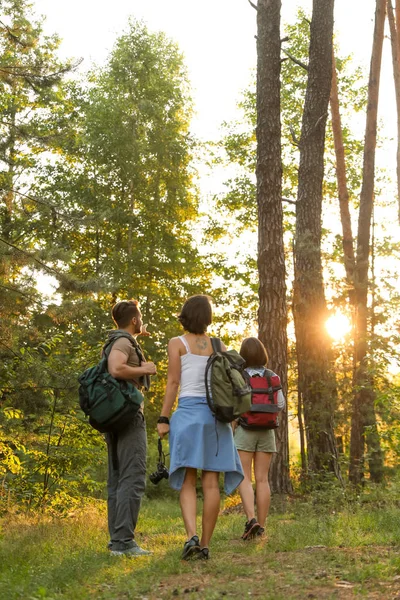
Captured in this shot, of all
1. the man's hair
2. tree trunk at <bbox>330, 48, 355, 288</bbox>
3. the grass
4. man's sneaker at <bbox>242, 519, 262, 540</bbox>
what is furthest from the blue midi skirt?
tree trunk at <bbox>330, 48, 355, 288</bbox>

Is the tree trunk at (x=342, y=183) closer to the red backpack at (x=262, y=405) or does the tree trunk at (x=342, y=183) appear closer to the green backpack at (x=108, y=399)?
the red backpack at (x=262, y=405)

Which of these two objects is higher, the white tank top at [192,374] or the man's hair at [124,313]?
the man's hair at [124,313]

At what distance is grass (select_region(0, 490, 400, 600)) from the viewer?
493cm

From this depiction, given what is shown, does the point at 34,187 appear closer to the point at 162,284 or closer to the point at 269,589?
the point at 162,284

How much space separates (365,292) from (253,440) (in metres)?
10.2

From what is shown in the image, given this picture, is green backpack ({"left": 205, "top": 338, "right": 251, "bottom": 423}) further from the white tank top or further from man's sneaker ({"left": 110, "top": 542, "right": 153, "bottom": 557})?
man's sneaker ({"left": 110, "top": 542, "right": 153, "bottom": 557})

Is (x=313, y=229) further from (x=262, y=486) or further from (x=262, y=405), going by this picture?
(x=262, y=486)

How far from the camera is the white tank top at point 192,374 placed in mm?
6184

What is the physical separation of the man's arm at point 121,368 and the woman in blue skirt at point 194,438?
0.36 meters

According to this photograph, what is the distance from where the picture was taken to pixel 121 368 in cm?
646

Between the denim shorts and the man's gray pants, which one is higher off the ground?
the denim shorts

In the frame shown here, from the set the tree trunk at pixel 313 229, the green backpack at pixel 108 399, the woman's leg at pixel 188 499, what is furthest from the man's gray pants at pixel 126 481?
the tree trunk at pixel 313 229

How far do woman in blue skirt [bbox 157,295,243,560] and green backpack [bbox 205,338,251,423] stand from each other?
0.09 meters

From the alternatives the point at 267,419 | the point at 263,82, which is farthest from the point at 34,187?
the point at 267,419
